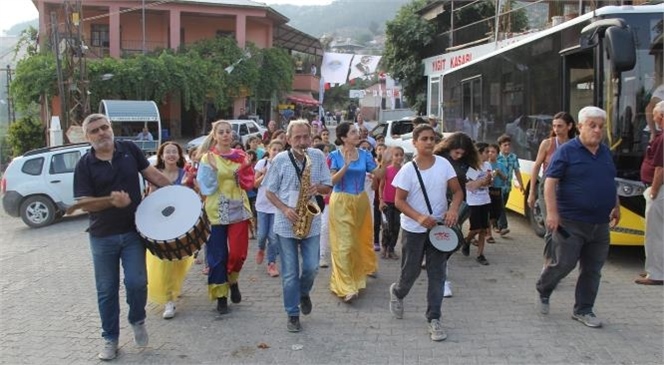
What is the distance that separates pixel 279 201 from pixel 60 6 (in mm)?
33346

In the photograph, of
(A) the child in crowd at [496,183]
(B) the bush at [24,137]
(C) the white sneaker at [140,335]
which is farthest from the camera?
(B) the bush at [24,137]

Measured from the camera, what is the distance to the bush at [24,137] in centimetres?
2292

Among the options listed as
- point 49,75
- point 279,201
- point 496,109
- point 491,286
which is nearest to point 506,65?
point 496,109

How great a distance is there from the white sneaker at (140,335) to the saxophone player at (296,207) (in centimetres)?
115

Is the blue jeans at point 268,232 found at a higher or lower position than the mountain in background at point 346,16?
lower

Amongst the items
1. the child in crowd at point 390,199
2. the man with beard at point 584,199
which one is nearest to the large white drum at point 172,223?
the man with beard at point 584,199

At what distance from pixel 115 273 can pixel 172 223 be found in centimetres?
56

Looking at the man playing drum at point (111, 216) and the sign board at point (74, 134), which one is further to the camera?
the sign board at point (74, 134)

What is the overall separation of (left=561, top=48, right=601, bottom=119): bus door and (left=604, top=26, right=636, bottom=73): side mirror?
2.31 ft

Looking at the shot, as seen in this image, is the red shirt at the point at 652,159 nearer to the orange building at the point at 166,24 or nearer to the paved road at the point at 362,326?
the paved road at the point at 362,326

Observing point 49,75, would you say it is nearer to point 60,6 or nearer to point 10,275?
point 60,6

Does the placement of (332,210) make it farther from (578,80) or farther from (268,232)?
(578,80)

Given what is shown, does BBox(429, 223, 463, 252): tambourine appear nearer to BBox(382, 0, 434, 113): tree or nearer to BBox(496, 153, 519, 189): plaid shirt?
BBox(496, 153, 519, 189): plaid shirt

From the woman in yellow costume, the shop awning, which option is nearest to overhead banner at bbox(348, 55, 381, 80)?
the shop awning
